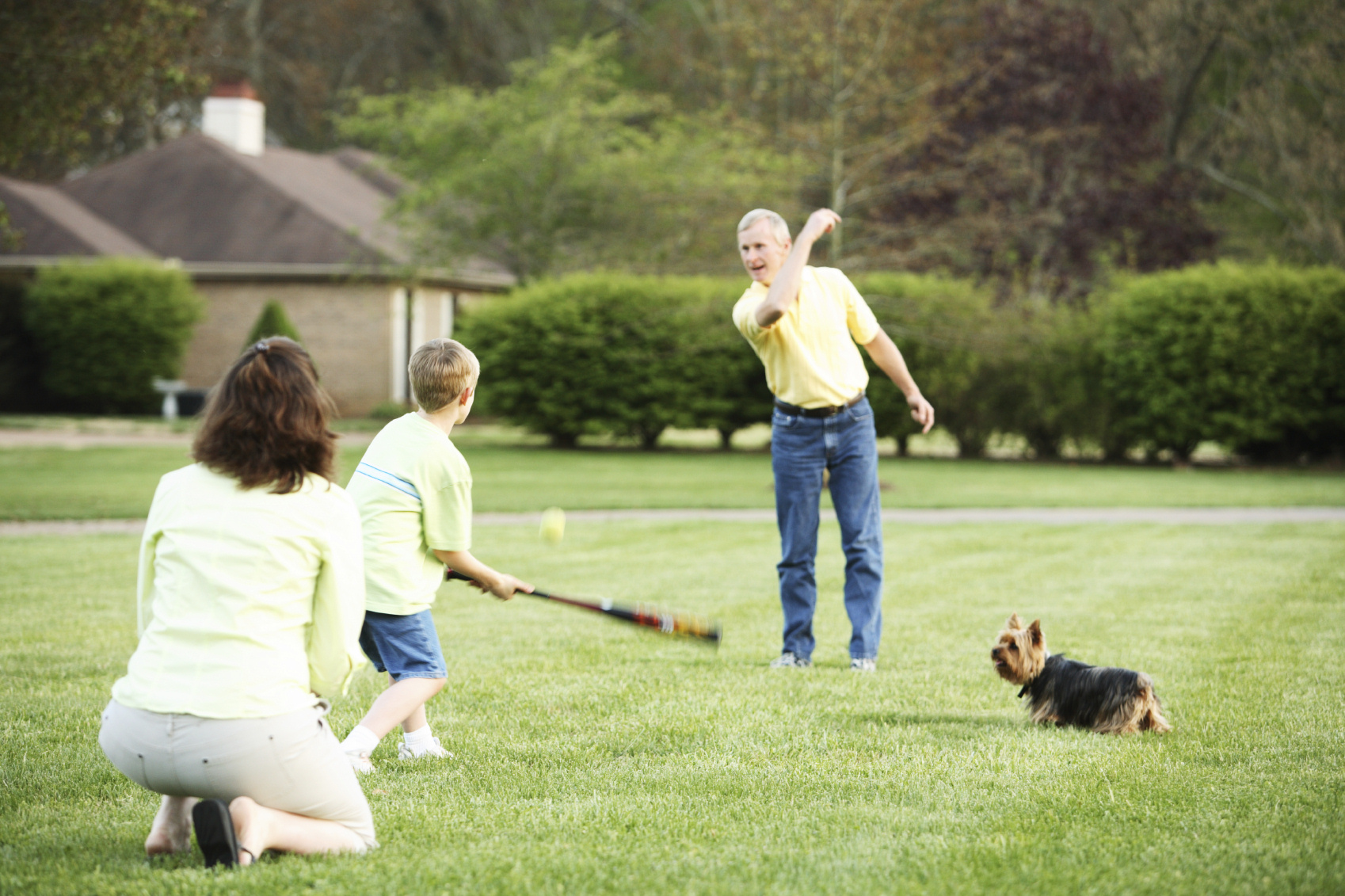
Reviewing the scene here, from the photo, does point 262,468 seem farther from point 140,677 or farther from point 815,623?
point 815,623

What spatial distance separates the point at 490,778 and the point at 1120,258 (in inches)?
1113

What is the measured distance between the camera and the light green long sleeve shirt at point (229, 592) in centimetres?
A: 304

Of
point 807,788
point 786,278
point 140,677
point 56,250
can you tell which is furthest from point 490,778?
point 56,250

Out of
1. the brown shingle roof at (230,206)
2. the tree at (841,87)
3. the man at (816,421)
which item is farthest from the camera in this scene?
the brown shingle roof at (230,206)

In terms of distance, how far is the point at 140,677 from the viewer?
3064 millimetres

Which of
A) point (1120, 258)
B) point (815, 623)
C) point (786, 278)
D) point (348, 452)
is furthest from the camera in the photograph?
point (1120, 258)

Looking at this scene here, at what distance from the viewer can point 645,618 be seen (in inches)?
169

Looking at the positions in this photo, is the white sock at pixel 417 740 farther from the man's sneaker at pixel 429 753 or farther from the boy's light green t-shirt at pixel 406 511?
the boy's light green t-shirt at pixel 406 511

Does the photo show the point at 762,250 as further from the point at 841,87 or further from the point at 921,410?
the point at 841,87

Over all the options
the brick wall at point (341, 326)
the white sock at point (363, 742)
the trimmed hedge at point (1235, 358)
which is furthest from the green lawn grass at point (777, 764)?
the brick wall at point (341, 326)

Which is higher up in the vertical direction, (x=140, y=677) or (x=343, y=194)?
(x=343, y=194)

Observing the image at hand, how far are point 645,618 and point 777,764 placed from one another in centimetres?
69

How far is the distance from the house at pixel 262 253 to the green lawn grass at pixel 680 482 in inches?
324

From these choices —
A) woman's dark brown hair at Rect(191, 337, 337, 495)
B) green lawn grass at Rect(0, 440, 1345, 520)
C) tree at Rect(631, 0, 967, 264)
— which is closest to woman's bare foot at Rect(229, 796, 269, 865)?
woman's dark brown hair at Rect(191, 337, 337, 495)
